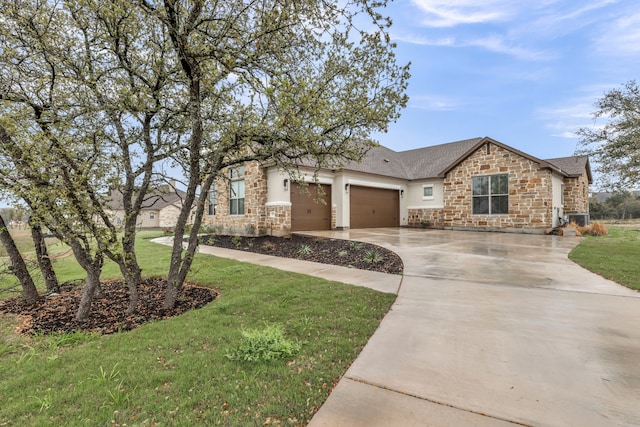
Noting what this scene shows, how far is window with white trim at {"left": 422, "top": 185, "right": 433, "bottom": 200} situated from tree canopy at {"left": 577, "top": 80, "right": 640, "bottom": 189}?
768cm

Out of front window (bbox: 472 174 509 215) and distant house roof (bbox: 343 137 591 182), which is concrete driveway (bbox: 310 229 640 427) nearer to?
front window (bbox: 472 174 509 215)

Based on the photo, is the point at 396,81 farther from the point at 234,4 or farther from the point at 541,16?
the point at 541,16

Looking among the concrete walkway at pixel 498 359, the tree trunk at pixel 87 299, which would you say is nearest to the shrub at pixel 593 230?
the concrete walkway at pixel 498 359

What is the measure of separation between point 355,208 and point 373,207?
63.8 inches

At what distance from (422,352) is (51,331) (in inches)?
186

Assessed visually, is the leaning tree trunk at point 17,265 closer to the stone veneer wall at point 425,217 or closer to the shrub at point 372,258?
the shrub at point 372,258

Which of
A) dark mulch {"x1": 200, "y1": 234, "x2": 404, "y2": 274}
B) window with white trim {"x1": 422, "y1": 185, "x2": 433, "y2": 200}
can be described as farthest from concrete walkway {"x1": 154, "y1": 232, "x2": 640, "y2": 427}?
window with white trim {"x1": 422, "y1": 185, "x2": 433, "y2": 200}

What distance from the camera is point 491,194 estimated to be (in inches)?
635

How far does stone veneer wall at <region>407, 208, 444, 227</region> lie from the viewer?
18.5 metres

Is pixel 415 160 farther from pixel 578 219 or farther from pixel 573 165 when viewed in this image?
pixel 578 219

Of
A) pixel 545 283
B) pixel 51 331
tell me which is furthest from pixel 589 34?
pixel 51 331

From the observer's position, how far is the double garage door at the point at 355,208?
47.1 feet

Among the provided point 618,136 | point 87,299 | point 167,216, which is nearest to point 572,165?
point 618,136

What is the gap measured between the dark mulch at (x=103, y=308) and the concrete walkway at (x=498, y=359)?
3.32m
